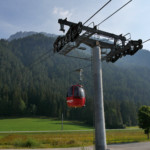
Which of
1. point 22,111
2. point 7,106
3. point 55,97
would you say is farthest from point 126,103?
point 7,106

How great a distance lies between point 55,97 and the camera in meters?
136

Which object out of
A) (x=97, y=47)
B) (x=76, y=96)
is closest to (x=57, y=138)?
(x=76, y=96)

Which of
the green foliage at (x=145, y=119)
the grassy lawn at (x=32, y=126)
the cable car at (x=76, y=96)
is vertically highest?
the cable car at (x=76, y=96)

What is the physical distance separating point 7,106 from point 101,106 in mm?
120451

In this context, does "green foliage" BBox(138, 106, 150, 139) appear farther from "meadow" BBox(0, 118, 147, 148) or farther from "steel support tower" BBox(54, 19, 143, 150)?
Result: "steel support tower" BBox(54, 19, 143, 150)

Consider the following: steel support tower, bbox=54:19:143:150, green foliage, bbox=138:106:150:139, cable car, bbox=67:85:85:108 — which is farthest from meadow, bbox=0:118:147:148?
steel support tower, bbox=54:19:143:150

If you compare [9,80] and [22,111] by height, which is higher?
[9,80]

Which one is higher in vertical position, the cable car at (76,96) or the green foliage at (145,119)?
the cable car at (76,96)

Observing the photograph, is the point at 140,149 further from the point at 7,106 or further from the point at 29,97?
the point at 29,97

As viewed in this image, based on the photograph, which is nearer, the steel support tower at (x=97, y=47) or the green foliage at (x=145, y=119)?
the steel support tower at (x=97, y=47)

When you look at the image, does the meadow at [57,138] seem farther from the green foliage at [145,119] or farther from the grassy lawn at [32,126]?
the grassy lawn at [32,126]

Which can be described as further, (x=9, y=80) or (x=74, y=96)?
(x=9, y=80)

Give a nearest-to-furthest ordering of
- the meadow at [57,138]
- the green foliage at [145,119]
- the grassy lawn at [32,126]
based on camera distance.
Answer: the meadow at [57,138] → the green foliage at [145,119] → the grassy lawn at [32,126]

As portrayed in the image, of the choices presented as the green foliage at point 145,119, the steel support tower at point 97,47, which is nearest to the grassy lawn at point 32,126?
the green foliage at point 145,119
